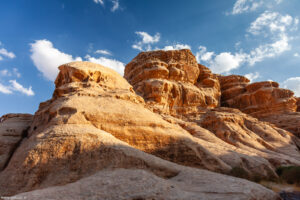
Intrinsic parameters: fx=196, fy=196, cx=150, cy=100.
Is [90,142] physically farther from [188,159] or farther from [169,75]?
[169,75]

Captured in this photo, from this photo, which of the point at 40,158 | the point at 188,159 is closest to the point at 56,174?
the point at 40,158

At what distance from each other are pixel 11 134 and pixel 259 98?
40283mm

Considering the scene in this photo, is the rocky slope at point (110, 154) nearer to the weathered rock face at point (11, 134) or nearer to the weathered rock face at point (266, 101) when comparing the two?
the weathered rock face at point (11, 134)

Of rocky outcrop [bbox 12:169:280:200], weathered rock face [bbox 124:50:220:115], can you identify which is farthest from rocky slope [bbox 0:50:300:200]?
weathered rock face [bbox 124:50:220:115]

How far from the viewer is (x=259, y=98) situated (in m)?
38.7

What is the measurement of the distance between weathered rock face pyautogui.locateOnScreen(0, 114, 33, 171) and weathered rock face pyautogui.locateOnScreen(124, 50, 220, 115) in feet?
49.7

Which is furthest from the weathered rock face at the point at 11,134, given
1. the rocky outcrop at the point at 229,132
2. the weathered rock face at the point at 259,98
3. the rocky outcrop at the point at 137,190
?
the weathered rock face at the point at 259,98

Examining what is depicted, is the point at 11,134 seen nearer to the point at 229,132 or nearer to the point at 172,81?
the point at 229,132

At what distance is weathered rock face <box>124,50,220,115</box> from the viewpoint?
93.6 ft

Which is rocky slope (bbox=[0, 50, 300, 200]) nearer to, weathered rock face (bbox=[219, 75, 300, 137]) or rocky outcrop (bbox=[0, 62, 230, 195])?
rocky outcrop (bbox=[0, 62, 230, 195])

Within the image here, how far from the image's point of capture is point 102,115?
35.6 feet

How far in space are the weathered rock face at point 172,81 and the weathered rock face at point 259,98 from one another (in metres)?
5.75

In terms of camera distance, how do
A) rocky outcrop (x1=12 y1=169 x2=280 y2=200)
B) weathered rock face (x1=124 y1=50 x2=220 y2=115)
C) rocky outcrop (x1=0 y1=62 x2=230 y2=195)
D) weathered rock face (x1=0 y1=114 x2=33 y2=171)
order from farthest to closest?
weathered rock face (x1=124 y1=50 x2=220 y2=115) < weathered rock face (x1=0 y1=114 x2=33 y2=171) < rocky outcrop (x1=0 y1=62 x2=230 y2=195) < rocky outcrop (x1=12 y1=169 x2=280 y2=200)

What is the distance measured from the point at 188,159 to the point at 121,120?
438 cm
